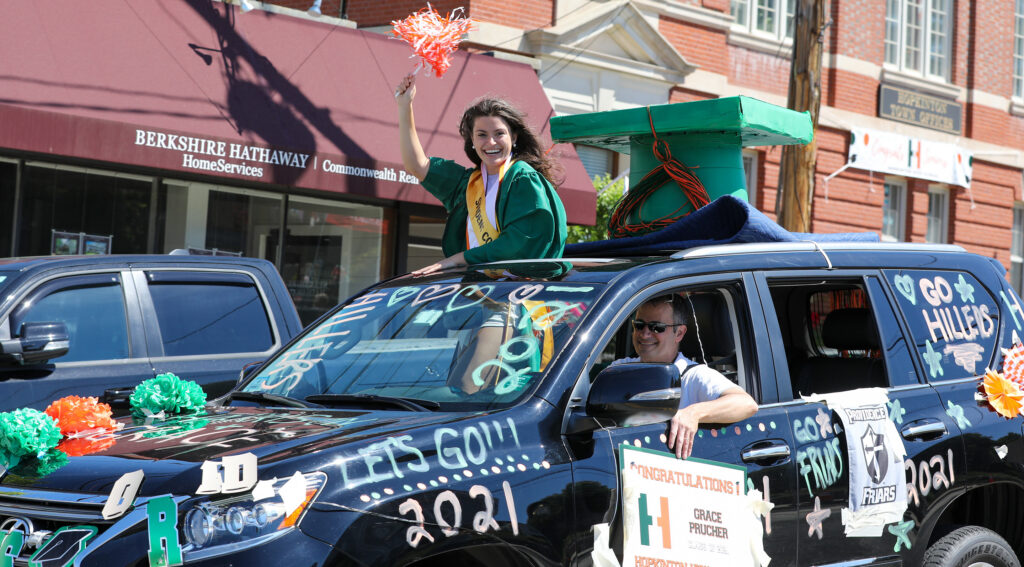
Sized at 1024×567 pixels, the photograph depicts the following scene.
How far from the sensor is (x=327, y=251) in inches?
536

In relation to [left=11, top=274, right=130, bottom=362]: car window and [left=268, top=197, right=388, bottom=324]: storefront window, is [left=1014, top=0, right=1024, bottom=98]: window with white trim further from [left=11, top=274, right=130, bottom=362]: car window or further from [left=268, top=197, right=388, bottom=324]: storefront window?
[left=11, top=274, right=130, bottom=362]: car window

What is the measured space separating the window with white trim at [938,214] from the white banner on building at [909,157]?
1.74ft

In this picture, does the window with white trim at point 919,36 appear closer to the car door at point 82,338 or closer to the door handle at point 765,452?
the car door at point 82,338

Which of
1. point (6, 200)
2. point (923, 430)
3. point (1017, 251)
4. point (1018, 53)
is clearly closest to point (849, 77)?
point (1018, 53)

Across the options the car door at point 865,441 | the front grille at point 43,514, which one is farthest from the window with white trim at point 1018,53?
the front grille at point 43,514

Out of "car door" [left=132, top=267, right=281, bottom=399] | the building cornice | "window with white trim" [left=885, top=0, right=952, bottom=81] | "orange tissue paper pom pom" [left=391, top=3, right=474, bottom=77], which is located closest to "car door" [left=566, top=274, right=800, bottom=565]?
"orange tissue paper pom pom" [left=391, top=3, right=474, bottom=77]

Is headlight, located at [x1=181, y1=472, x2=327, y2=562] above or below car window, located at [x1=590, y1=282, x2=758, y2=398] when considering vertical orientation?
below

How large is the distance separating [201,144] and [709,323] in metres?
7.89

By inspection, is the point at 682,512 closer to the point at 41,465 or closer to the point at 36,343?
the point at 41,465

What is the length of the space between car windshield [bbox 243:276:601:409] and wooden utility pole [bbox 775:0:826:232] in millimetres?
7979

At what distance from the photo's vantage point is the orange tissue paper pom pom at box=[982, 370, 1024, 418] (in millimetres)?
4641

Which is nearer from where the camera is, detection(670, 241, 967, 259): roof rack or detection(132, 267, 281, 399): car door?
detection(670, 241, 967, 259): roof rack

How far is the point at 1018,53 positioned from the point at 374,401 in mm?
22893

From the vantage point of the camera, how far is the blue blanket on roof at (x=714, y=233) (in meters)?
4.38
